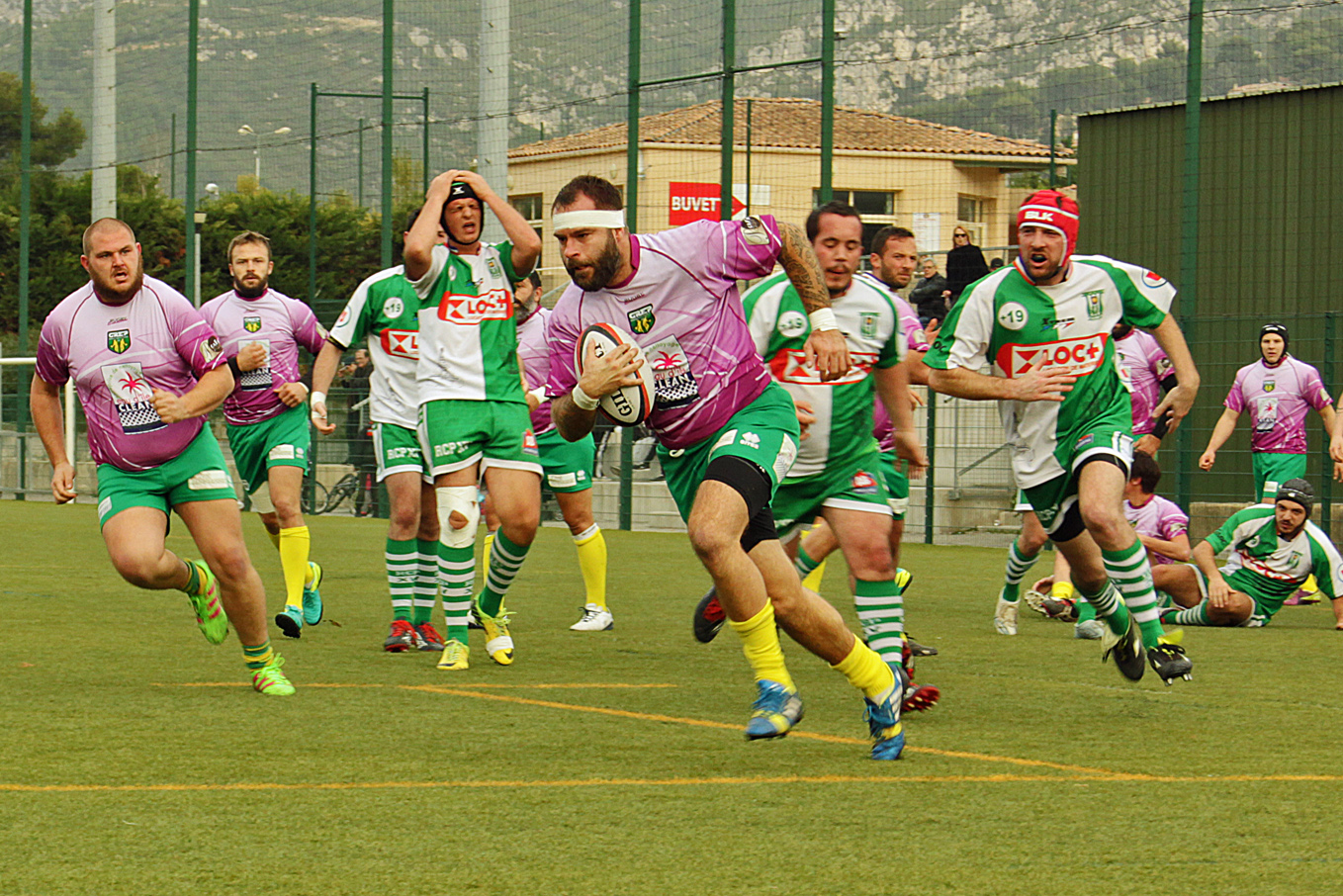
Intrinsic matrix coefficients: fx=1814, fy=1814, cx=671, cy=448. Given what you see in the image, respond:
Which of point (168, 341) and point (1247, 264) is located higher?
point (1247, 264)

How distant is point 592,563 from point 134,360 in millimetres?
3828

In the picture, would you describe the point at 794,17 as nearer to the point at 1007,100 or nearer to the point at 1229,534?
the point at 1007,100

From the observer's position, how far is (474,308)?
8547 mm

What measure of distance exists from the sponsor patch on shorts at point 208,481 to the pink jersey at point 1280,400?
31.3 ft

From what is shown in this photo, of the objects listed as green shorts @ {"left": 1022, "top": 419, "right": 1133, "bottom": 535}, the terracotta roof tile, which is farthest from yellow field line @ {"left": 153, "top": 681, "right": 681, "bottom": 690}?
the terracotta roof tile

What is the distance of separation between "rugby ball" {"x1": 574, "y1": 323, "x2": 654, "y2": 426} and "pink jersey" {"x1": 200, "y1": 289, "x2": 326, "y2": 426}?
16.0 ft

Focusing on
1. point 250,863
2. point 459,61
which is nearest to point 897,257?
point 250,863

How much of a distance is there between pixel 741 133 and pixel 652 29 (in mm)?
1831

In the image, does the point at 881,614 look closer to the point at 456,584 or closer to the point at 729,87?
the point at 456,584

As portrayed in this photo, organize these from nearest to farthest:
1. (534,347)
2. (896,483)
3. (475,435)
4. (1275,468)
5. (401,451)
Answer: (475,435) < (401,451) < (896,483) < (534,347) < (1275,468)

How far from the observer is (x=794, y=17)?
18.9 meters

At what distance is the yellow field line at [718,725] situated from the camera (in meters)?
5.68

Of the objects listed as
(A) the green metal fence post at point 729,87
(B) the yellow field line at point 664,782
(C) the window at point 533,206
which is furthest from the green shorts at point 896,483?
(C) the window at point 533,206

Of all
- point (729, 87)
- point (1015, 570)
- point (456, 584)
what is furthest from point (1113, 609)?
point (729, 87)
